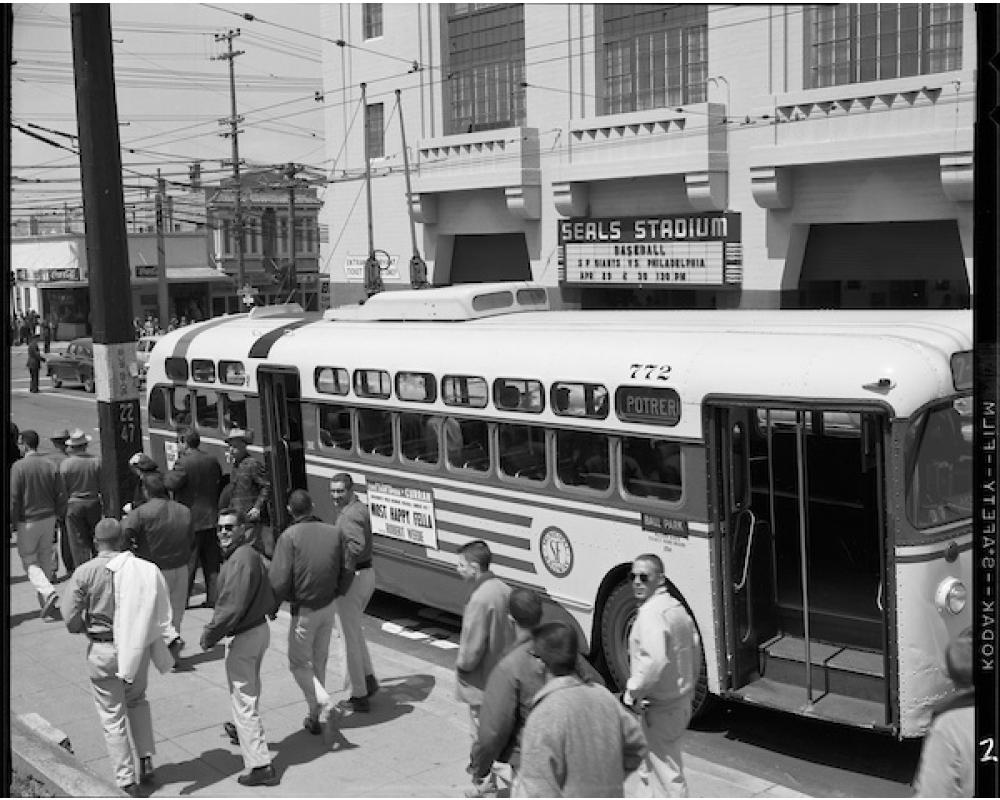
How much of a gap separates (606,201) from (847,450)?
58.2 feet

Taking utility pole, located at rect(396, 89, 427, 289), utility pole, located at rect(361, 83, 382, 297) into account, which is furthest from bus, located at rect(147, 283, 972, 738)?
utility pole, located at rect(361, 83, 382, 297)

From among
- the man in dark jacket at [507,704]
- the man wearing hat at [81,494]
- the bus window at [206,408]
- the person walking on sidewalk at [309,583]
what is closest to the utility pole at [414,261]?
the bus window at [206,408]

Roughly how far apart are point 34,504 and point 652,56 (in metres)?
18.2

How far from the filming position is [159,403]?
52.5 feet

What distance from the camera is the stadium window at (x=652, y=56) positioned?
84.3 feet

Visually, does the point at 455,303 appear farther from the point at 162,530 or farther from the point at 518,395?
the point at 162,530

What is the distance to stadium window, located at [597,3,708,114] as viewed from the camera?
2570 centimetres

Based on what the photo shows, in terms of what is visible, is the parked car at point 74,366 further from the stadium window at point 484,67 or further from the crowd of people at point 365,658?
the crowd of people at point 365,658

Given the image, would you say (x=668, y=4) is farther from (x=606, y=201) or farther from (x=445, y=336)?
(x=445, y=336)

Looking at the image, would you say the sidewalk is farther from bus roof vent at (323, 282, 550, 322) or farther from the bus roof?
bus roof vent at (323, 282, 550, 322)

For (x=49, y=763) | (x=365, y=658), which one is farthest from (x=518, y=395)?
(x=49, y=763)

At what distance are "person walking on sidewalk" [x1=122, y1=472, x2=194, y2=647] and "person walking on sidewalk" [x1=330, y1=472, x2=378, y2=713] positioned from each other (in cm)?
159

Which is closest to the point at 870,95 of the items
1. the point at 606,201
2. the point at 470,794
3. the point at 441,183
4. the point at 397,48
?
the point at 606,201

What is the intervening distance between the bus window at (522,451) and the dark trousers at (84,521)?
4.34 meters
